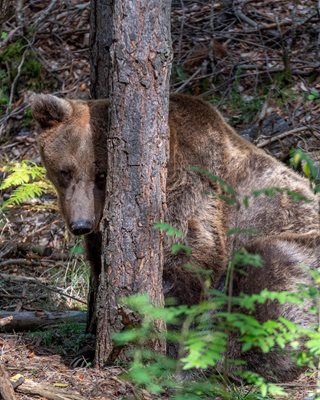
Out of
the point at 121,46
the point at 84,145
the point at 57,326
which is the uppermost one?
the point at 121,46

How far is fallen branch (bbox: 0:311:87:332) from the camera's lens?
615 cm

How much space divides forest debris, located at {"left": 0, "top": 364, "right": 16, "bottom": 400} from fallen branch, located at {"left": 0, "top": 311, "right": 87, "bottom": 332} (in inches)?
66.8

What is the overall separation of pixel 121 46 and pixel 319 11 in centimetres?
635

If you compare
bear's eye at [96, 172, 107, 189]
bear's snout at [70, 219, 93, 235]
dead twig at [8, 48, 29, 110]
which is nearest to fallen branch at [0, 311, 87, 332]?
bear's snout at [70, 219, 93, 235]

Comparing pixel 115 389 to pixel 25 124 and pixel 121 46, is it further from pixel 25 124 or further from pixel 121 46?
pixel 25 124

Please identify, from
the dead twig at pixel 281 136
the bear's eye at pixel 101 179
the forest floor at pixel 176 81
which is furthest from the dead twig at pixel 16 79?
the bear's eye at pixel 101 179

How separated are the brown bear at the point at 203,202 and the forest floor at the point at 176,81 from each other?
5.01 feet

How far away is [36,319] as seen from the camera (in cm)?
618

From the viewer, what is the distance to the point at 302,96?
9.52 meters

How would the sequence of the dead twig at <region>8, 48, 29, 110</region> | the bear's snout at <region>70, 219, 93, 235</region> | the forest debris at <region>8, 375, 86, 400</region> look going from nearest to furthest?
1. the forest debris at <region>8, 375, 86, 400</region>
2. the bear's snout at <region>70, 219, 93, 235</region>
3. the dead twig at <region>8, 48, 29, 110</region>

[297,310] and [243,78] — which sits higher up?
[243,78]

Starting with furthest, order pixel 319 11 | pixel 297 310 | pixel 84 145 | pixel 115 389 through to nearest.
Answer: pixel 319 11 → pixel 84 145 → pixel 297 310 → pixel 115 389

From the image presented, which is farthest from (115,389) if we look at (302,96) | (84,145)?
(302,96)

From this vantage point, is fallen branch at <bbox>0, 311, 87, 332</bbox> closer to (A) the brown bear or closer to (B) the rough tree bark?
(A) the brown bear
